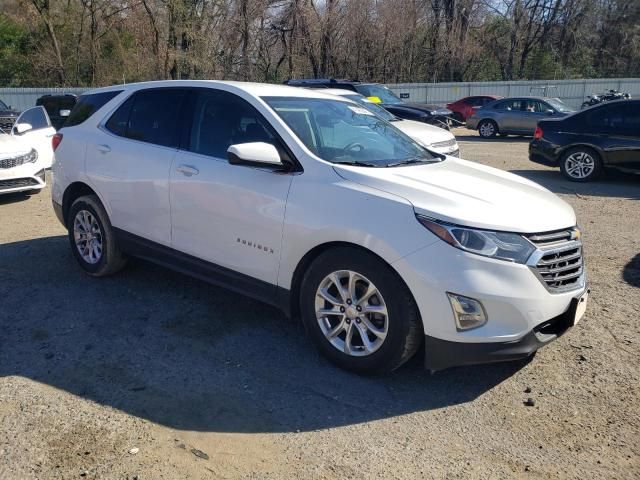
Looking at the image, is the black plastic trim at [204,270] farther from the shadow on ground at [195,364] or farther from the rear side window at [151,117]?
the rear side window at [151,117]

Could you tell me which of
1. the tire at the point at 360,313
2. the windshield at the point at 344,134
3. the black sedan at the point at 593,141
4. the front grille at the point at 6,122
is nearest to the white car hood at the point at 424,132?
the black sedan at the point at 593,141

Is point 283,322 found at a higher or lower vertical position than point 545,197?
lower

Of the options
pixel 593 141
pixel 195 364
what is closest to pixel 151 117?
pixel 195 364

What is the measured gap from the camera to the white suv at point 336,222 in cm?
320

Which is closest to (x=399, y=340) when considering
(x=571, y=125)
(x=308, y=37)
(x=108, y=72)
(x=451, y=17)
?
(x=571, y=125)

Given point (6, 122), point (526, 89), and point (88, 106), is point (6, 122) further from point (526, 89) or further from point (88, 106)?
point (526, 89)

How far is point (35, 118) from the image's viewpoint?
36.7 feet

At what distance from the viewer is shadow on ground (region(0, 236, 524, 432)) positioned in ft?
10.8

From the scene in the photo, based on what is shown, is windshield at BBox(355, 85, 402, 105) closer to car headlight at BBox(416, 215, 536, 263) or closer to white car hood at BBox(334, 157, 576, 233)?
white car hood at BBox(334, 157, 576, 233)

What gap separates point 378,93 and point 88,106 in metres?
11.8

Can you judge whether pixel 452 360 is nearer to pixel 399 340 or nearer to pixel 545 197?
pixel 399 340

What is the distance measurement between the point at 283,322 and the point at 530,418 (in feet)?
6.41

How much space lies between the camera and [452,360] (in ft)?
10.7

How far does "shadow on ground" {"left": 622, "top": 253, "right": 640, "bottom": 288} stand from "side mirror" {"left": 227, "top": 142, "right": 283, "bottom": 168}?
12.1 feet
